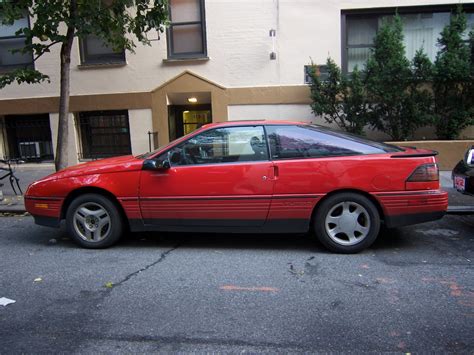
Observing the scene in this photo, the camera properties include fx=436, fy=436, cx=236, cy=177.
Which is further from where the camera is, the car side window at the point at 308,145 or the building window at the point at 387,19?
the building window at the point at 387,19

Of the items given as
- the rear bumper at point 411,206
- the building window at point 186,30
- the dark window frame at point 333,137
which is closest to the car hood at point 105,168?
the dark window frame at point 333,137

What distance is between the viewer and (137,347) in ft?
10.1

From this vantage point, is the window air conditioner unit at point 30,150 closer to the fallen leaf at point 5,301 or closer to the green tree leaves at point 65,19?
the green tree leaves at point 65,19

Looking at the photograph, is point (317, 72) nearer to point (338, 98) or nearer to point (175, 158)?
point (338, 98)

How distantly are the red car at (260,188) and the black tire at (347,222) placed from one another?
0.01 metres

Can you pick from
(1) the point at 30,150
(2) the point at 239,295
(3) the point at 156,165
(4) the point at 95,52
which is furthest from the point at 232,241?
(1) the point at 30,150

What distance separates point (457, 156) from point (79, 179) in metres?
8.26

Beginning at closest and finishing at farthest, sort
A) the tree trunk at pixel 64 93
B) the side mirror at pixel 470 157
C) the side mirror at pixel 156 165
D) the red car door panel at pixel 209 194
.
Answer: the red car door panel at pixel 209 194, the side mirror at pixel 156 165, the side mirror at pixel 470 157, the tree trunk at pixel 64 93

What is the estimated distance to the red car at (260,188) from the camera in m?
4.84

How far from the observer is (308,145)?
16.5 ft

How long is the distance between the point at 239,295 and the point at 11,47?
11.1 metres

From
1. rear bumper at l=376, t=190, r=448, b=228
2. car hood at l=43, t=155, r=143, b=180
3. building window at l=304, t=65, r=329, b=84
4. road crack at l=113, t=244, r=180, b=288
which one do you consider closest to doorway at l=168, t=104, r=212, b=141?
building window at l=304, t=65, r=329, b=84

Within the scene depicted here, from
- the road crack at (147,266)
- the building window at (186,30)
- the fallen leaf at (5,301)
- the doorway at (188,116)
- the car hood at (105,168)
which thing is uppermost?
the building window at (186,30)

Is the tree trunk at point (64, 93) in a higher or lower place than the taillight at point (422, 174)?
higher
